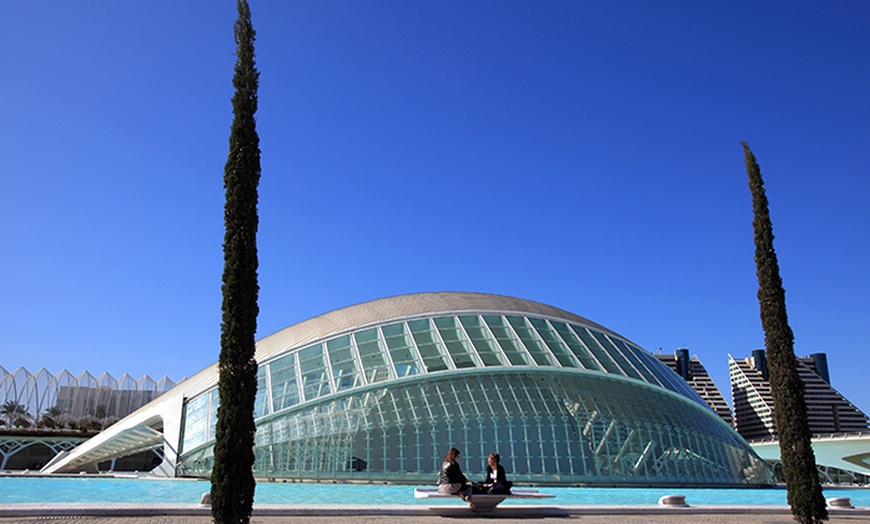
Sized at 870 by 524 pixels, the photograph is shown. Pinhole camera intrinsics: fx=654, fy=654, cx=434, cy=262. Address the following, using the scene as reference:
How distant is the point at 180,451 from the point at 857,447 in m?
58.3

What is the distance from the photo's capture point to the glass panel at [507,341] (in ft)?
95.0

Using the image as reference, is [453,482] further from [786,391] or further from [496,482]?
[786,391]

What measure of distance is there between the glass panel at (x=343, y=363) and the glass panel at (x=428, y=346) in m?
3.03

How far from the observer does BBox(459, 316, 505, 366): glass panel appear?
28.5 m

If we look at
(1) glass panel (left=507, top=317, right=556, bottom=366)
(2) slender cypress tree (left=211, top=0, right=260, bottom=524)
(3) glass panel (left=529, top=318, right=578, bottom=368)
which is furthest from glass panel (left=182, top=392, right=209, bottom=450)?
(2) slender cypress tree (left=211, top=0, right=260, bottom=524)

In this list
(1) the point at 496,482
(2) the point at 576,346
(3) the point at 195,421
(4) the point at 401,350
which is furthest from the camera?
(2) the point at 576,346

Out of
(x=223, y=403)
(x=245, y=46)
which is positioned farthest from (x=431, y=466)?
(x=245, y=46)

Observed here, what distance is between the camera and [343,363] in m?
28.6

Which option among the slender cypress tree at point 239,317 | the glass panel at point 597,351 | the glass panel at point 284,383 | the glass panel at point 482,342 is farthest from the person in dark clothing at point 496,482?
the glass panel at point 597,351

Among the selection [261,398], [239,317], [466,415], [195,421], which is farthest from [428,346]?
[239,317]

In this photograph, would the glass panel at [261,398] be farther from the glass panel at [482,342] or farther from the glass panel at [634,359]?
the glass panel at [634,359]

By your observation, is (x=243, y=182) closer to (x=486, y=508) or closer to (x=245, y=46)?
(x=245, y=46)

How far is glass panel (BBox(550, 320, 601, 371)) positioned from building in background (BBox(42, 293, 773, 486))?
0.35 ft

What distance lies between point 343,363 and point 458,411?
5.67 m
